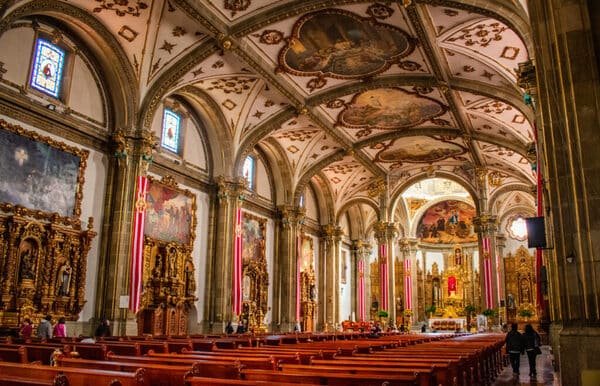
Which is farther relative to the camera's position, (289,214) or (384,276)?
(384,276)

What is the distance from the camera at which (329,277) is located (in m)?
33.6

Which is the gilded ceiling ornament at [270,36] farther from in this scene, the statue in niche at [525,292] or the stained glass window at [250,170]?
the statue in niche at [525,292]

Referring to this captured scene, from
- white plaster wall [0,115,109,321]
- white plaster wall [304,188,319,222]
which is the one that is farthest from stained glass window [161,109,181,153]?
white plaster wall [304,188,319,222]

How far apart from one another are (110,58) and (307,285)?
62.0 ft

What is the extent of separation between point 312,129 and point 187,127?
251 inches

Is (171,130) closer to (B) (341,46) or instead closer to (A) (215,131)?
(A) (215,131)

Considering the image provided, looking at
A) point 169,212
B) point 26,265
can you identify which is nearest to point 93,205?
point 26,265

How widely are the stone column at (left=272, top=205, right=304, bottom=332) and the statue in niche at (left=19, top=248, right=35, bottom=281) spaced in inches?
580

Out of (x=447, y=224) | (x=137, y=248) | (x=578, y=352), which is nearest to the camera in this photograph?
(x=578, y=352)

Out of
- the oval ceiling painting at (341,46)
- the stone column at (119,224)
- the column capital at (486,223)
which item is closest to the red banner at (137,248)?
the stone column at (119,224)

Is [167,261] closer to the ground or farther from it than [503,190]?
closer to the ground

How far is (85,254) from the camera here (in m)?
15.9

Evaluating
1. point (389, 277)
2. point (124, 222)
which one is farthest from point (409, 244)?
point (124, 222)

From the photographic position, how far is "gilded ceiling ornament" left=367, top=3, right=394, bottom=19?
49.9 feet
